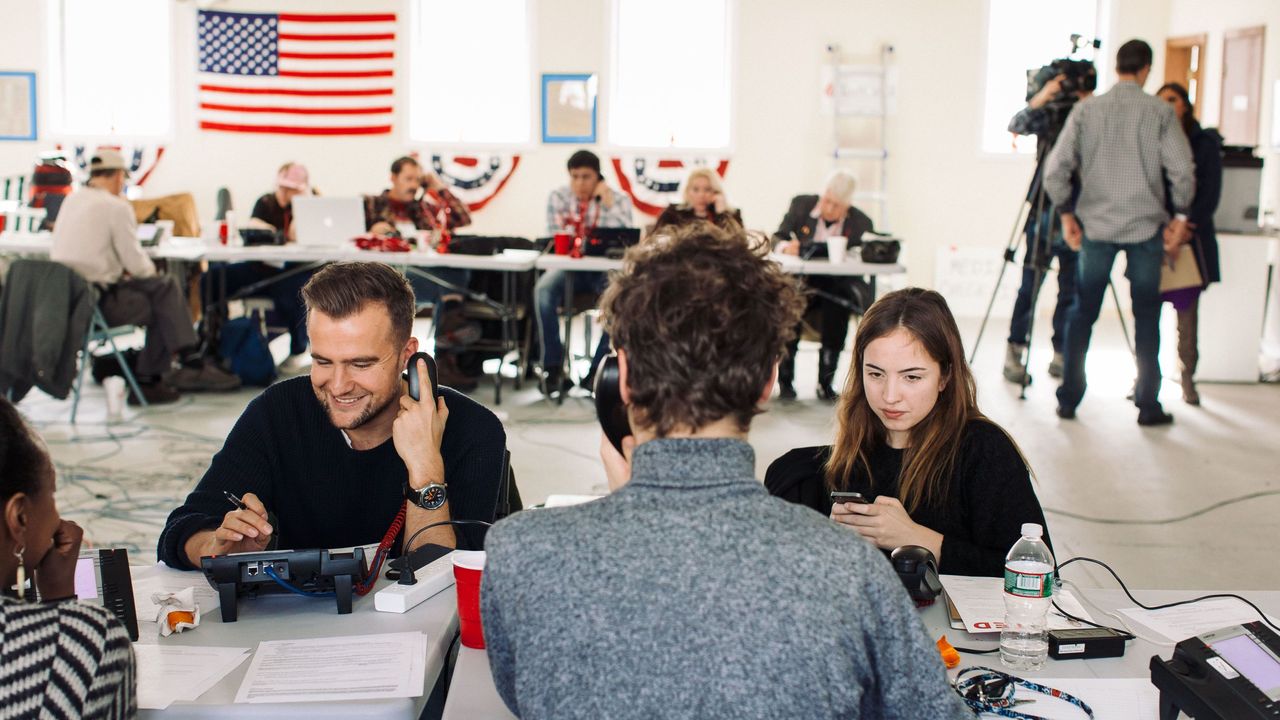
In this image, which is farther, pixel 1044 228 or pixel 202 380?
pixel 1044 228

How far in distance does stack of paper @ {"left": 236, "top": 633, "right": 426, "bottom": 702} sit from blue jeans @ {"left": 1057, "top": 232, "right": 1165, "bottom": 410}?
4396mm

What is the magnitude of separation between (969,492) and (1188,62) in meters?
8.50

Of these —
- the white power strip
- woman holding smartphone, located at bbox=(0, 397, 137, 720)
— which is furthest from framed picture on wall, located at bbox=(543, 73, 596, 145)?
woman holding smartphone, located at bbox=(0, 397, 137, 720)

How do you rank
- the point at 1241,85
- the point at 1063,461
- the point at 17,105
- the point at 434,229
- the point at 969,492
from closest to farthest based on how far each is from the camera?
the point at 969,492, the point at 1063,461, the point at 434,229, the point at 1241,85, the point at 17,105

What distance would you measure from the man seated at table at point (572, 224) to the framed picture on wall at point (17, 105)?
511 centimetres

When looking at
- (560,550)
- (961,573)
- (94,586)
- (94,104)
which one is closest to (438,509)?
(94,586)

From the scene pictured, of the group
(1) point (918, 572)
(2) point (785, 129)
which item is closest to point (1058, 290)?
(2) point (785, 129)

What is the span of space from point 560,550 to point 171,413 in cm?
515

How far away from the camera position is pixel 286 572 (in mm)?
1716

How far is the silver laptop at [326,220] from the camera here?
6449mm

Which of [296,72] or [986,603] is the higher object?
[296,72]

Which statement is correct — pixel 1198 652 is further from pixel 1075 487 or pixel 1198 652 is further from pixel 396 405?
pixel 1075 487

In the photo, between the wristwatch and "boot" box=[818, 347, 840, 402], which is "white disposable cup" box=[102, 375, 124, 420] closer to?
"boot" box=[818, 347, 840, 402]

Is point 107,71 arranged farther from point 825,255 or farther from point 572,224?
point 825,255
